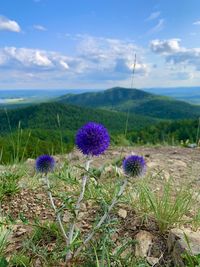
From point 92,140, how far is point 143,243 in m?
1.47

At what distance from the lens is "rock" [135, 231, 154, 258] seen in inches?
147

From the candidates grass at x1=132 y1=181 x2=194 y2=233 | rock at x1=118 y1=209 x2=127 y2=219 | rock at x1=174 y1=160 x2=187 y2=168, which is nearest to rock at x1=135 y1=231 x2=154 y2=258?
grass at x1=132 y1=181 x2=194 y2=233

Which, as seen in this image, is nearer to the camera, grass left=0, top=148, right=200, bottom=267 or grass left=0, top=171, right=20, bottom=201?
grass left=0, top=148, right=200, bottom=267

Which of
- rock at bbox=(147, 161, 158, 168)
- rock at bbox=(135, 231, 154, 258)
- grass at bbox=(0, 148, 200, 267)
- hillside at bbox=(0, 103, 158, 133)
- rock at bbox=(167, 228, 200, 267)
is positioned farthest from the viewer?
hillside at bbox=(0, 103, 158, 133)

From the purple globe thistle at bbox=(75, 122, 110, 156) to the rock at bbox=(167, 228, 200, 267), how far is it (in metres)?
1.11

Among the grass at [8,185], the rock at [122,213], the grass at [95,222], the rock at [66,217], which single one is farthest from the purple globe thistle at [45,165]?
the grass at [8,185]

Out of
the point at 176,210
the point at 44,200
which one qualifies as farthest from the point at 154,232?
the point at 44,200

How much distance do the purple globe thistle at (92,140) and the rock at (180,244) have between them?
111 cm

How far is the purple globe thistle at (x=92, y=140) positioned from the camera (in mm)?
3031

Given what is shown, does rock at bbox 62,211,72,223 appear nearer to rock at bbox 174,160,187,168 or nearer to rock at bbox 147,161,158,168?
rock at bbox 147,161,158,168

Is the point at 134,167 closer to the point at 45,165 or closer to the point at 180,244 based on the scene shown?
the point at 180,244

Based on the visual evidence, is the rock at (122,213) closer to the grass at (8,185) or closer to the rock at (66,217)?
the rock at (66,217)

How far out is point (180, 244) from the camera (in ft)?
11.4

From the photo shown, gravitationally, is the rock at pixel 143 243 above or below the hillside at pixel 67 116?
→ above
